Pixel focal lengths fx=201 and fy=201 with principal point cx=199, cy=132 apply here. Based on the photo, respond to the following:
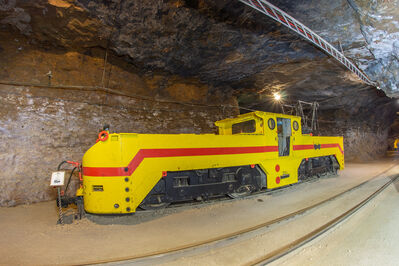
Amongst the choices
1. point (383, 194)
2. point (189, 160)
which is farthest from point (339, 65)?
point (189, 160)

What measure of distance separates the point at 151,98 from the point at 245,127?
3.52 m

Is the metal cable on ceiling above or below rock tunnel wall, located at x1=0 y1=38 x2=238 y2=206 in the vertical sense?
above

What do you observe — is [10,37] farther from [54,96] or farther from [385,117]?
[385,117]

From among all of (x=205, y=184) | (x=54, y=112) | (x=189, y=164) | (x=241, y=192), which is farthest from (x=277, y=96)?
(x=54, y=112)

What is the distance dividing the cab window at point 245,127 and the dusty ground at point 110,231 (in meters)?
1.89

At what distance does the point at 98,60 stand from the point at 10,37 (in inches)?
79.4

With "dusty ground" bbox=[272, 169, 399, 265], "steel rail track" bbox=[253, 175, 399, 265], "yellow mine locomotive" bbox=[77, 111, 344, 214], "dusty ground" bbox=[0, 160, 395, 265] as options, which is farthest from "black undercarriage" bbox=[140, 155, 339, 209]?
"dusty ground" bbox=[272, 169, 399, 265]

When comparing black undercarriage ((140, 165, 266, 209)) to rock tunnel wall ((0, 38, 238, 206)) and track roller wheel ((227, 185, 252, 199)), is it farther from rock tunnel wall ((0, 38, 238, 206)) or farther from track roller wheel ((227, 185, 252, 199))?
rock tunnel wall ((0, 38, 238, 206))

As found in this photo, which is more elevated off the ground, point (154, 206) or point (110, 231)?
point (154, 206)

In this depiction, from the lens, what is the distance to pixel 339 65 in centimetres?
841

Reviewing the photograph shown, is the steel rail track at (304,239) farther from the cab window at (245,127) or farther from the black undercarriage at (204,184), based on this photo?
the cab window at (245,127)

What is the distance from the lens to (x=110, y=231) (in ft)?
11.0

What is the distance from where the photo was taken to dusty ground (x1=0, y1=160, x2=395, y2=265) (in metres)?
2.60

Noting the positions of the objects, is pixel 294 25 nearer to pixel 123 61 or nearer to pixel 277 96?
pixel 123 61
